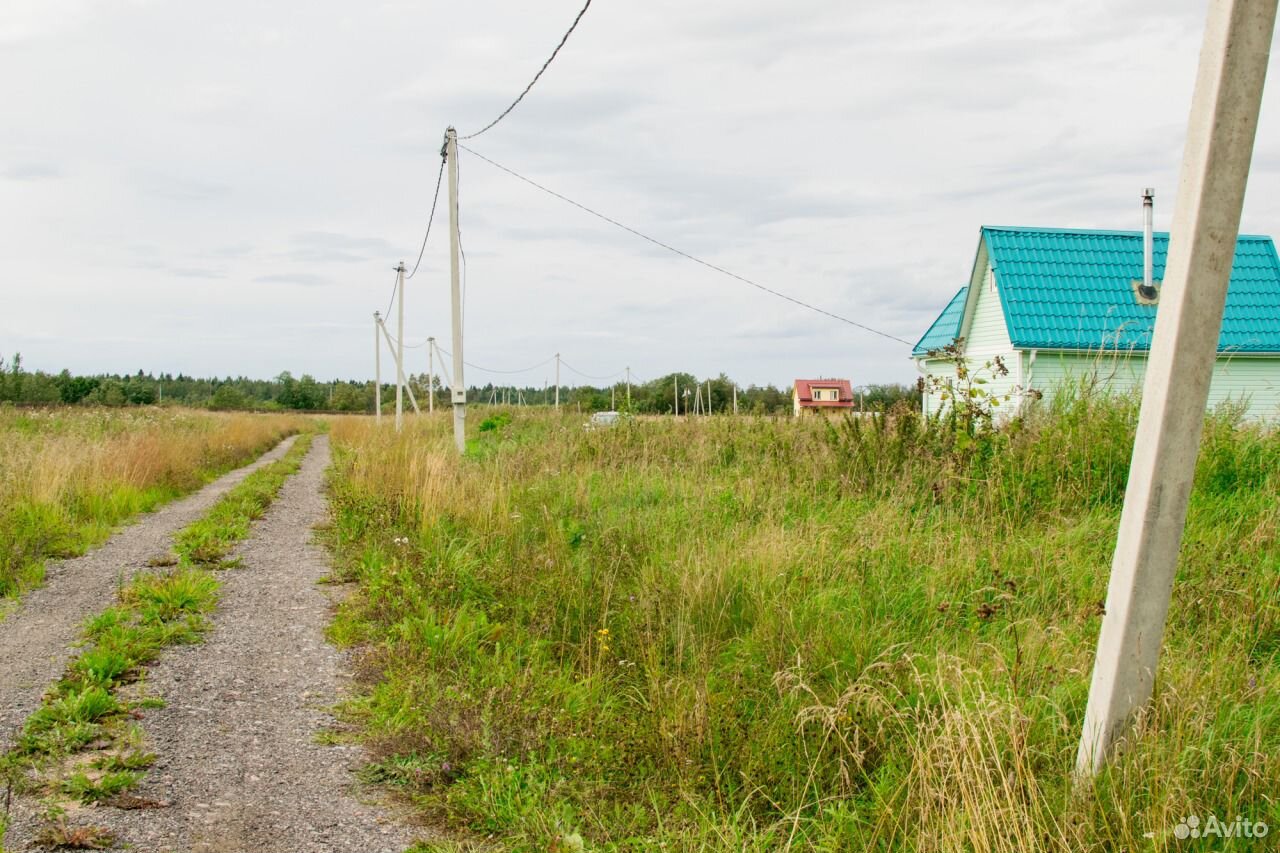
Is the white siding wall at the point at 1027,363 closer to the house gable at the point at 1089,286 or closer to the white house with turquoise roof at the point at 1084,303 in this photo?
A: the white house with turquoise roof at the point at 1084,303

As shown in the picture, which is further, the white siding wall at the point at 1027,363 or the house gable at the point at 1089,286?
the house gable at the point at 1089,286

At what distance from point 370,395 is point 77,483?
8118 cm

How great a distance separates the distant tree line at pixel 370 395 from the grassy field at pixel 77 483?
6.98m

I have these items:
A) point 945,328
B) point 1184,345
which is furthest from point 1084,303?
point 1184,345

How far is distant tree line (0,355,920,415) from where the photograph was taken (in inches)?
587

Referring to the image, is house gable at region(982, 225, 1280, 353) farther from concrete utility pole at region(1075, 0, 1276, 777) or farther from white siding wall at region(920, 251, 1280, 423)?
concrete utility pole at region(1075, 0, 1276, 777)

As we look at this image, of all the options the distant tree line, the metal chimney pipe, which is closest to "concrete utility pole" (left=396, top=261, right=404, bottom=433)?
the distant tree line

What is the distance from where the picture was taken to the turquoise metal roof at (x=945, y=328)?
68.5 ft

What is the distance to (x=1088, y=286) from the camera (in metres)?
18.3

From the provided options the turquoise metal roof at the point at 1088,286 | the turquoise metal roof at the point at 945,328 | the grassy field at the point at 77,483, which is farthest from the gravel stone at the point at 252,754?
the turquoise metal roof at the point at 945,328

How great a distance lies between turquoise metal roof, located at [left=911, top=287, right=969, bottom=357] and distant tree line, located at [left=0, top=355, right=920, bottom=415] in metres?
3.91

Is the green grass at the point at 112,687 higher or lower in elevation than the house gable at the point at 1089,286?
lower

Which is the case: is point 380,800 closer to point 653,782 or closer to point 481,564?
point 653,782

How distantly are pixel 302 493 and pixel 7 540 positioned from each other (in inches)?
247
